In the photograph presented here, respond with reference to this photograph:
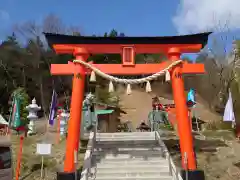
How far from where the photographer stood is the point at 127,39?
12.2m

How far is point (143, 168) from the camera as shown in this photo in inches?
445

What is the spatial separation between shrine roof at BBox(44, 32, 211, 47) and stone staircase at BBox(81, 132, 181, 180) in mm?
4358

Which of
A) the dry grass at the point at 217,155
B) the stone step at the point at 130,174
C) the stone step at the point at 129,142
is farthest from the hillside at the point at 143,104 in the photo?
the stone step at the point at 130,174

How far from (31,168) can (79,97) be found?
389 centimetres

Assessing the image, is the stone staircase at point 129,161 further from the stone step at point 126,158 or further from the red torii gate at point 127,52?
the red torii gate at point 127,52

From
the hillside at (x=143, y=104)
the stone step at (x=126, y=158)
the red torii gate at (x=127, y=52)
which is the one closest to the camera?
the red torii gate at (x=127, y=52)

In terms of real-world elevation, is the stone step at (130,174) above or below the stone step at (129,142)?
below

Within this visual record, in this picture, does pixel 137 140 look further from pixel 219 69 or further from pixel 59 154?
pixel 219 69

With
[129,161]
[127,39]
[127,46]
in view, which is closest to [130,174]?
[129,161]

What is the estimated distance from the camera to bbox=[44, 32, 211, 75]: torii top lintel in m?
12.0

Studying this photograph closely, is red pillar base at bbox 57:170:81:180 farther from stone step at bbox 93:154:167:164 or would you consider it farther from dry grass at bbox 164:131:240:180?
dry grass at bbox 164:131:240:180

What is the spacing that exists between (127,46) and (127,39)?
0.92 feet

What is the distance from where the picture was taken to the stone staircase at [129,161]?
10.8 metres

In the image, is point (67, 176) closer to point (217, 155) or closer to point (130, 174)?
point (130, 174)
